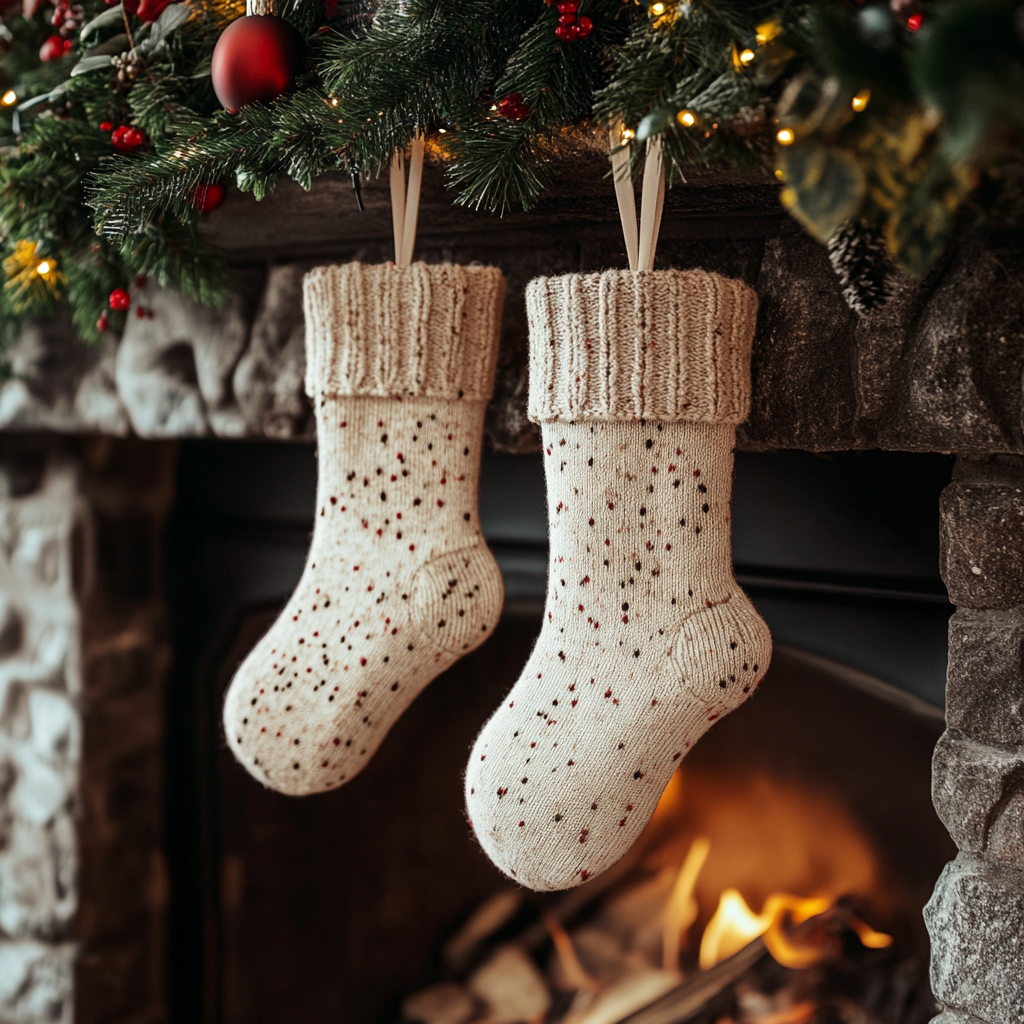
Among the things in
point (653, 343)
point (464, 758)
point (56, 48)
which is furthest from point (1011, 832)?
point (56, 48)

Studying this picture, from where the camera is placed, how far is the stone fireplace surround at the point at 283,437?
0.71 metres

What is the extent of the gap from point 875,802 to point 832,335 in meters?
0.58

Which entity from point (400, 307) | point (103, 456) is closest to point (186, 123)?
point (400, 307)

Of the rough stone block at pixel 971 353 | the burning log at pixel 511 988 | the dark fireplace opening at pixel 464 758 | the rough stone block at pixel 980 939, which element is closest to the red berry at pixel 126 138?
the dark fireplace opening at pixel 464 758

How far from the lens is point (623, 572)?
30.9 inches

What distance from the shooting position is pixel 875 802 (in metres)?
1.07

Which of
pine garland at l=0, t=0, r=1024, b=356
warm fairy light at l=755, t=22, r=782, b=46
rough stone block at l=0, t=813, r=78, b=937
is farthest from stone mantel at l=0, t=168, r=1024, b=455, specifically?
rough stone block at l=0, t=813, r=78, b=937

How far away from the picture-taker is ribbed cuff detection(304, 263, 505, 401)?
0.85m

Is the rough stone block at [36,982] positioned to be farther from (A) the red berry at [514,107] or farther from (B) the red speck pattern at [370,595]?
(A) the red berry at [514,107]

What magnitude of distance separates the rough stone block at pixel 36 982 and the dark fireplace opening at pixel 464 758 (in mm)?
171

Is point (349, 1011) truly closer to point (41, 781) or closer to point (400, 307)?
point (41, 781)

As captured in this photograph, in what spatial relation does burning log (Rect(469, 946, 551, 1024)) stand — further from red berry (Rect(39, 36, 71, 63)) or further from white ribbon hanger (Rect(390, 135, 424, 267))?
red berry (Rect(39, 36, 71, 63))

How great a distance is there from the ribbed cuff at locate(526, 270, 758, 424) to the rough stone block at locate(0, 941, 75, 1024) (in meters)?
1.20

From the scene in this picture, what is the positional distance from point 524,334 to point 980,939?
665 millimetres
